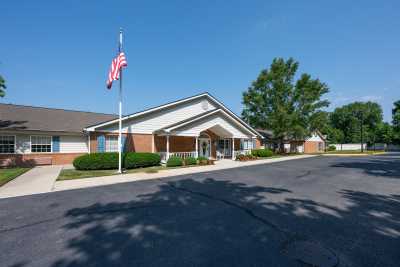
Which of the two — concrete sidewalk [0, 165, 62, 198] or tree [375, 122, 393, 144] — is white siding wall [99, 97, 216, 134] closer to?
concrete sidewalk [0, 165, 62, 198]

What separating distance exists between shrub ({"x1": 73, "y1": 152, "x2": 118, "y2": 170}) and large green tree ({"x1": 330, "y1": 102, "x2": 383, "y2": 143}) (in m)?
85.0

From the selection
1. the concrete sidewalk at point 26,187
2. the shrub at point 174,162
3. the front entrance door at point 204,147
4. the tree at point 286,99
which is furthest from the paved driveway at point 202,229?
the tree at point 286,99

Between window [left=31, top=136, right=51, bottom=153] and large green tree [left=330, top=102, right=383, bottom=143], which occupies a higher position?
large green tree [left=330, top=102, right=383, bottom=143]

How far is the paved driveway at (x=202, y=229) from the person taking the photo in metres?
3.53

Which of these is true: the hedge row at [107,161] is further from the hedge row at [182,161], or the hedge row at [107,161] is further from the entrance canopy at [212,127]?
the entrance canopy at [212,127]

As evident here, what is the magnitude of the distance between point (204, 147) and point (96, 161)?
11.6 meters

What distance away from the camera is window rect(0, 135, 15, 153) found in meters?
15.5

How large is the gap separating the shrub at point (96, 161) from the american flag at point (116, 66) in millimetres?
4950

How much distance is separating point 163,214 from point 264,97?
3039 centimetres

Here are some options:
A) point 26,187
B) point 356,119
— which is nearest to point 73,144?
point 26,187

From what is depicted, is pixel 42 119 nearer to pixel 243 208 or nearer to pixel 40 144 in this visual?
pixel 40 144

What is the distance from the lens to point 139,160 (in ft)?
51.4

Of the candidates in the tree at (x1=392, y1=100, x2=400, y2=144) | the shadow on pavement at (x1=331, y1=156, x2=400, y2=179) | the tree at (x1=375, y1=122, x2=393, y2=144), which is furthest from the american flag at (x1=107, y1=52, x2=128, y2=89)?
the tree at (x1=375, y1=122, x2=393, y2=144)

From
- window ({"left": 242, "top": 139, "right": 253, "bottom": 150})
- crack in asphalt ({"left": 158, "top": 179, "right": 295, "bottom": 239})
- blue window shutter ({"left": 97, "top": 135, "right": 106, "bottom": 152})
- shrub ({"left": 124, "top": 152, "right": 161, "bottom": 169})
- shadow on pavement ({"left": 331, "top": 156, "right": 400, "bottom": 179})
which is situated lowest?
shadow on pavement ({"left": 331, "top": 156, "right": 400, "bottom": 179})
